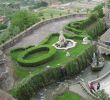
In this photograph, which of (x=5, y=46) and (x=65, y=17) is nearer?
(x=5, y=46)

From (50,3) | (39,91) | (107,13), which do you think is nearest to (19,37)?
(39,91)

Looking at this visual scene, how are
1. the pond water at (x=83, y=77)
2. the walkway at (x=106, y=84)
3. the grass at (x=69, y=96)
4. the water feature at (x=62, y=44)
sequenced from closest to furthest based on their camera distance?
the grass at (x=69, y=96), the pond water at (x=83, y=77), the walkway at (x=106, y=84), the water feature at (x=62, y=44)

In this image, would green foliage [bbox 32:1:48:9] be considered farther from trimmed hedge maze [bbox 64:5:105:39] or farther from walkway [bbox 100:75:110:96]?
walkway [bbox 100:75:110:96]

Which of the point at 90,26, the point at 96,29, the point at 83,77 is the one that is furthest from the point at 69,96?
the point at 96,29

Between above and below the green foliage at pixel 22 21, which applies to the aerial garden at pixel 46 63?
below

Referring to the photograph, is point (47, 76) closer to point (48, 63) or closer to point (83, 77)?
point (48, 63)

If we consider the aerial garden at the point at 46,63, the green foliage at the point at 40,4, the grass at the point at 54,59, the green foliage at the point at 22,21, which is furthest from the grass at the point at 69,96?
the green foliage at the point at 40,4

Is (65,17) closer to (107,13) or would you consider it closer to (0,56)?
(107,13)

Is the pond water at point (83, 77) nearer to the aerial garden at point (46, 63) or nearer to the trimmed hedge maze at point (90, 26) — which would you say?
the aerial garden at point (46, 63)
